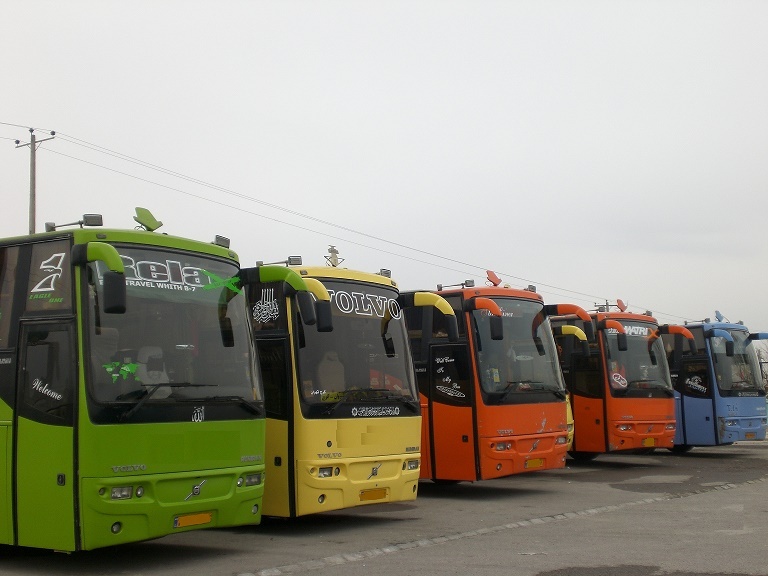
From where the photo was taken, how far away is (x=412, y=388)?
42.8ft

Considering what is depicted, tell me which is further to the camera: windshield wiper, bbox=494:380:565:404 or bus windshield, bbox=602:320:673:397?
bus windshield, bbox=602:320:673:397

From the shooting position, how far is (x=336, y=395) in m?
12.0

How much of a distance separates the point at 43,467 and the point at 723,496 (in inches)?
396

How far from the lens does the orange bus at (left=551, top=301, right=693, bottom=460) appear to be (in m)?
20.0

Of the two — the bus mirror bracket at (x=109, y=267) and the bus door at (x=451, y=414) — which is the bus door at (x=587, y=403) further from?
the bus mirror bracket at (x=109, y=267)

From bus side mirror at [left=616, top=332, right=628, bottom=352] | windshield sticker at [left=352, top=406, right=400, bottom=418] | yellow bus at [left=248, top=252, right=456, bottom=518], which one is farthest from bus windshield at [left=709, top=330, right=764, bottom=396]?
windshield sticker at [left=352, top=406, right=400, bottom=418]

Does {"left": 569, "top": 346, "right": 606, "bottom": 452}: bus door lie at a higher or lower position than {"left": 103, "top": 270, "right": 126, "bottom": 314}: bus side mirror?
lower

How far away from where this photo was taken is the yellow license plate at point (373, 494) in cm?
1209

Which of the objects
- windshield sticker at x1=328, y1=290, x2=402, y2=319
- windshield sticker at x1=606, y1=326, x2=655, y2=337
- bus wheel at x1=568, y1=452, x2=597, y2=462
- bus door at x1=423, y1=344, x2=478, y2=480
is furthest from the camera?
bus wheel at x1=568, y1=452, x2=597, y2=462

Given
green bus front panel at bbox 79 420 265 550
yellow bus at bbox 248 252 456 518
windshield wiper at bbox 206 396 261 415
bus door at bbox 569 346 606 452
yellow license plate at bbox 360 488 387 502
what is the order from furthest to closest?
bus door at bbox 569 346 606 452, yellow license plate at bbox 360 488 387 502, yellow bus at bbox 248 252 456 518, windshield wiper at bbox 206 396 261 415, green bus front panel at bbox 79 420 265 550

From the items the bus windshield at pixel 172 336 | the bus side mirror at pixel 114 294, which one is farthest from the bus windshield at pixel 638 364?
the bus side mirror at pixel 114 294

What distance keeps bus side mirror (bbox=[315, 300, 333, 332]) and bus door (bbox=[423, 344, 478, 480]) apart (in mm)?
4700

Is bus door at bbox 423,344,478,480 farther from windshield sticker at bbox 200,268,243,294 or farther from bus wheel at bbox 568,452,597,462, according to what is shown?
bus wheel at bbox 568,452,597,462

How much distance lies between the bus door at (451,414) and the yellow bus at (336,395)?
2.30m
